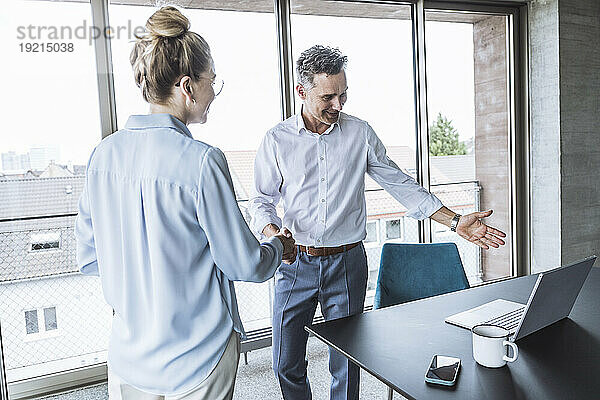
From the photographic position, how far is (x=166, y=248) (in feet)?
3.92

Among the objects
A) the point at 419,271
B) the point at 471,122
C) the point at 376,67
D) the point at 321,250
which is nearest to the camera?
the point at 321,250

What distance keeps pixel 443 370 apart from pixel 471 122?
339 centimetres

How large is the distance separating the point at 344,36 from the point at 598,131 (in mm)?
2322

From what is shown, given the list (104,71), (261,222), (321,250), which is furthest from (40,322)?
(321,250)

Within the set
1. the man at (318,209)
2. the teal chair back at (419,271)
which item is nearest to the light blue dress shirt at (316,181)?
the man at (318,209)

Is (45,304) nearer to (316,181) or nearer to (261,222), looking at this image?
(261,222)

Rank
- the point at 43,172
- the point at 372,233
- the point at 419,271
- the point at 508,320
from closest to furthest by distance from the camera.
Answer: the point at 508,320 → the point at 419,271 → the point at 43,172 → the point at 372,233

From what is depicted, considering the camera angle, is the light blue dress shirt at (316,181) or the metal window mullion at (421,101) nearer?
the light blue dress shirt at (316,181)

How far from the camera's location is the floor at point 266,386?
280cm

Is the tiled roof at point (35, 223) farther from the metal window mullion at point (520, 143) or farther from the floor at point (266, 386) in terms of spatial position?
the metal window mullion at point (520, 143)

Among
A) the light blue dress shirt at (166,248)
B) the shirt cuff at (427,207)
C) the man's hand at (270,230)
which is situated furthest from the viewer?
the shirt cuff at (427,207)

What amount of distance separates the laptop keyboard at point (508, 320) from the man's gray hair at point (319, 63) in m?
1.16

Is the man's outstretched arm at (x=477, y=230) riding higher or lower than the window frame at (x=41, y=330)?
higher

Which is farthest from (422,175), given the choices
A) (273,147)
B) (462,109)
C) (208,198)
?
(208,198)
